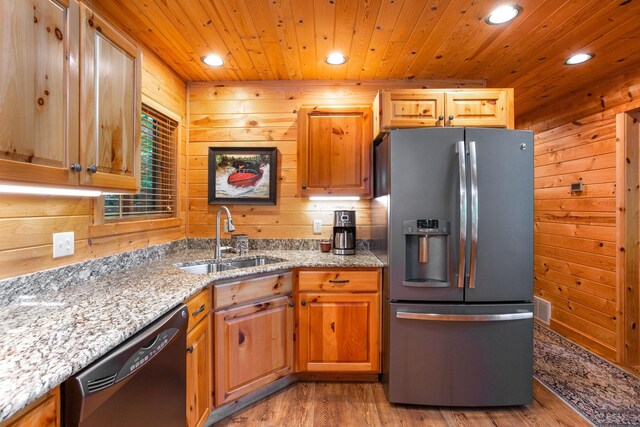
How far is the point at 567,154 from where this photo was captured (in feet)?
10.8

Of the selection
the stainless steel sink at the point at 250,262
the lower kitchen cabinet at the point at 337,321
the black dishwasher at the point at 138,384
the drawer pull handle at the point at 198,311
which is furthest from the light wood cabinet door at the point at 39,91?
the lower kitchen cabinet at the point at 337,321

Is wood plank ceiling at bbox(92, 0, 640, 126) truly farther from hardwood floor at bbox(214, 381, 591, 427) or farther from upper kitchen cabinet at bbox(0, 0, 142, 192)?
hardwood floor at bbox(214, 381, 591, 427)

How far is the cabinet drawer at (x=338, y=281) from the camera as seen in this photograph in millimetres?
2318

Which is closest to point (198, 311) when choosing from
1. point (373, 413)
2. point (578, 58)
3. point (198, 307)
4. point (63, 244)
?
point (198, 307)

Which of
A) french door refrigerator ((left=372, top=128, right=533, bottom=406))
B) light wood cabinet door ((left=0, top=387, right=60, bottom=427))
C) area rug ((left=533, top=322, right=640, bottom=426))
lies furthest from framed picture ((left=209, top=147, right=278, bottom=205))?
area rug ((left=533, top=322, right=640, bottom=426))

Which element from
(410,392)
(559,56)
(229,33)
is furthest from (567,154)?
(229,33)

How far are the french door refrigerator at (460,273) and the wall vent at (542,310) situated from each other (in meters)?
1.78

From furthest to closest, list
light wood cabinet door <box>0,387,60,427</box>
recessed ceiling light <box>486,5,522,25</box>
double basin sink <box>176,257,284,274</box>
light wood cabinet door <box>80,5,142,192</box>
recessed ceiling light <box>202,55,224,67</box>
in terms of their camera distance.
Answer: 1. recessed ceiling light <box>202,55,224,67</box>
2. double basin sink <box>176,257,284,274</box>
3. recessed ceiling light <box>486,5,522,25</box>
4. light wood cabinet door <box>80,5,142,192</box>
5. light wood cabinet door <box>0,387,60,427</box>

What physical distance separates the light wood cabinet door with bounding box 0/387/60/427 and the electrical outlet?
0.98m

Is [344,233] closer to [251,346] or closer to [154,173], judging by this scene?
[251,346]

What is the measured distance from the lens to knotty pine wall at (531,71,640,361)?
9.14 feet

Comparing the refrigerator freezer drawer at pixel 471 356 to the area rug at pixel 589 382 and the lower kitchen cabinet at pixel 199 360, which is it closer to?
the area rug at pixel 589 382

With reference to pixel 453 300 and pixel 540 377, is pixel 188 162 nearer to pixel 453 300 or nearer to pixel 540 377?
pixel 453 300

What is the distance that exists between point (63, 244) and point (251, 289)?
99 cm
